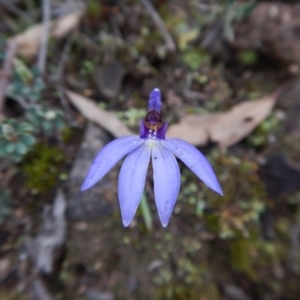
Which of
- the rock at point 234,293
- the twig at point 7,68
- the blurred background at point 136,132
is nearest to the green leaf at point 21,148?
the blurred background at point 136,132

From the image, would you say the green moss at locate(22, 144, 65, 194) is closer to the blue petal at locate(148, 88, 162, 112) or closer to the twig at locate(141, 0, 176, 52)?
the blue petal at locate(148, 88, 162, 112)

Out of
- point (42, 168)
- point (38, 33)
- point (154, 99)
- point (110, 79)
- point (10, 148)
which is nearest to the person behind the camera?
point (154, 99)

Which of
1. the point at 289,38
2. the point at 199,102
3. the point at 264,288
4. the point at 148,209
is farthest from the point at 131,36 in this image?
the point at 264,288

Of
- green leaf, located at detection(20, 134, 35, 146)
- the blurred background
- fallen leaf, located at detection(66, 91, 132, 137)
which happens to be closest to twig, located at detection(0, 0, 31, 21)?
the blurred background

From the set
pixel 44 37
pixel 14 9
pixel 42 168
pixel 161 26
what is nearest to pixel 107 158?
pixel 42 168

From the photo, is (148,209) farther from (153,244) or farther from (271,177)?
(271,177)

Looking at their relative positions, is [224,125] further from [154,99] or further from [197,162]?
[197,162]

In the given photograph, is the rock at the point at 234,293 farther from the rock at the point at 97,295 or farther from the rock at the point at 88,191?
the rock at the point at 88,191
